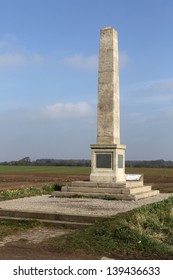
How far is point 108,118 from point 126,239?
8.86m

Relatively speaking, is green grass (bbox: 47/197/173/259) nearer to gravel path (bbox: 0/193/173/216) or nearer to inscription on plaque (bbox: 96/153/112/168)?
gravel path (bbox: 0/193/173/216)

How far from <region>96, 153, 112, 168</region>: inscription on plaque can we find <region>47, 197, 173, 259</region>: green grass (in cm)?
653

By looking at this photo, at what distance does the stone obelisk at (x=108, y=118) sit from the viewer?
1639 centimetres

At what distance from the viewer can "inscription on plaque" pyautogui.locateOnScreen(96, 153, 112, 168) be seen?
16453 millimetres

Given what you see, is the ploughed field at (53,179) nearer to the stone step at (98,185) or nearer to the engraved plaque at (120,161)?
the engraved plaque at (120,161)

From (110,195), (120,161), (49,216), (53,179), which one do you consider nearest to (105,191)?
(110,195)

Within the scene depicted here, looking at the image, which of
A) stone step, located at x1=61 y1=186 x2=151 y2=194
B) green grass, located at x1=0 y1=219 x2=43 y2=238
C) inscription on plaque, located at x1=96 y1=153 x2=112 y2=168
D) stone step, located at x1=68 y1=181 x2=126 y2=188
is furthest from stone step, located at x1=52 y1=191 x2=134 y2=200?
green grass, located at x1=0 y1=219 x2=43 y2=238

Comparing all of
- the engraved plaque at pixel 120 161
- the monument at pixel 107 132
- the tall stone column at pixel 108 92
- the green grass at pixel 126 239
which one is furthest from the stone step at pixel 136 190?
the green grass at pixel 126 239

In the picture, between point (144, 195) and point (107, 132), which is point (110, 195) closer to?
point (144, 195)

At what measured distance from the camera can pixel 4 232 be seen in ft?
31.2

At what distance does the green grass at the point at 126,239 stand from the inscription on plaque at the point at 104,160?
6.53 meters

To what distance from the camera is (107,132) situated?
16.5m
